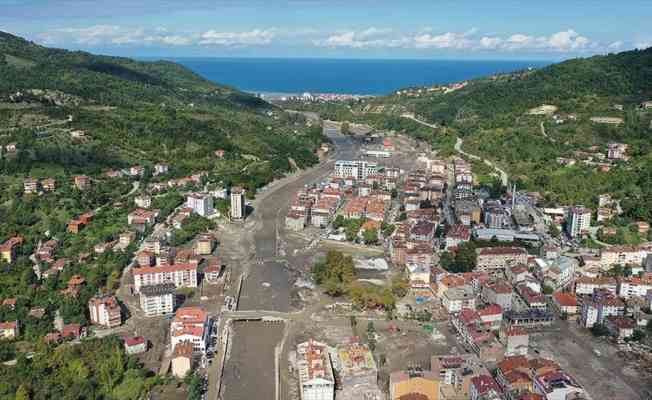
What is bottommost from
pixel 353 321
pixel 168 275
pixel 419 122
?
pixel 353 321

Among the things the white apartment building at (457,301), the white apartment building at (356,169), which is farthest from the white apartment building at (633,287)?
the white apartment building at (356,169)

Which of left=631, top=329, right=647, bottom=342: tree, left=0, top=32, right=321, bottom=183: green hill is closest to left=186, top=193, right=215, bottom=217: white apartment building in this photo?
left=0, top=32, right=321, bottom=183: green hill

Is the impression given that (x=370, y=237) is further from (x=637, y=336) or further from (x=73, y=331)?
(x=73, y=331)

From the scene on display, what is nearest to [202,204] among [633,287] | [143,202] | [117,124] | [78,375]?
[143,202]

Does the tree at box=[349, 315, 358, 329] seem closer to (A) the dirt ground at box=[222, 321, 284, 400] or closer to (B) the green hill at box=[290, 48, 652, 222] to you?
(A) the dirt ground at box=[222, 321, 284, 400]

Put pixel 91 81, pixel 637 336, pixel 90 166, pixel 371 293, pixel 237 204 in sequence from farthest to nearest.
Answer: pixel 91 81, pixel 90 166, pixel 237 204, pixel 371 293, pixel 637 336

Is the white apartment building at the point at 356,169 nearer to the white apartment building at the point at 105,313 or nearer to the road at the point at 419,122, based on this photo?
the road at the point at 419,122

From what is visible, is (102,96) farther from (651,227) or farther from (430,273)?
(651,227)
